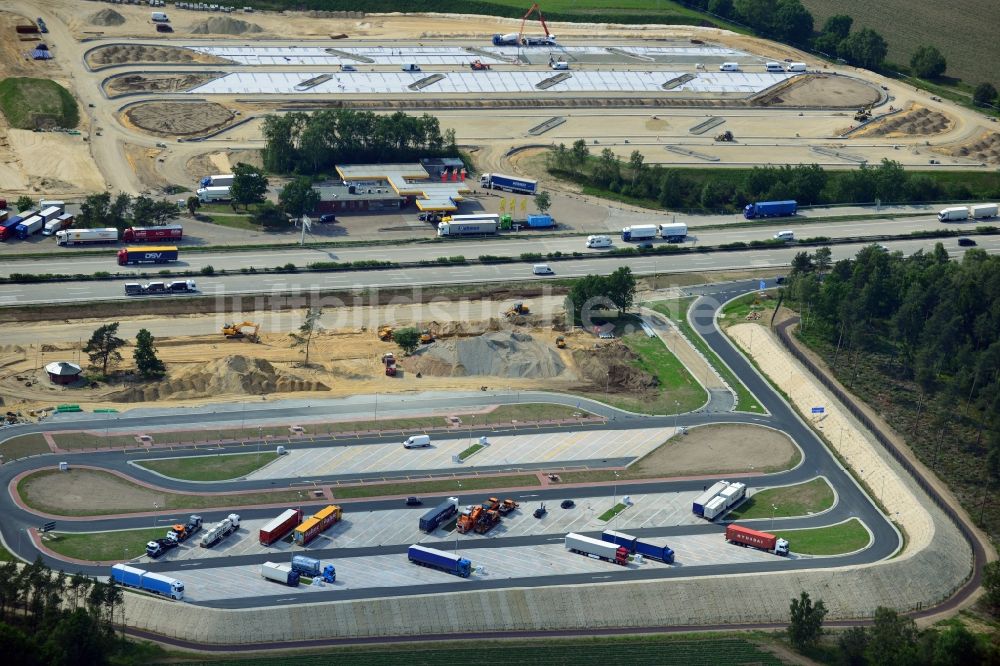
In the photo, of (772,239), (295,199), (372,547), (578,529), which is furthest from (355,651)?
(772,239)

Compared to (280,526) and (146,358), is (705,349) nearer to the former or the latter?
(280,526)

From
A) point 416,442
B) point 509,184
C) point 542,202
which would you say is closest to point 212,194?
point 509,184

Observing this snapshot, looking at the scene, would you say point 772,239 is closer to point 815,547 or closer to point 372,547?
point 815,547

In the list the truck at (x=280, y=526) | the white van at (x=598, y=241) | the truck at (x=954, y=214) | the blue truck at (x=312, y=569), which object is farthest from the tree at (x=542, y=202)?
the blue truck at (x=312, y=569)

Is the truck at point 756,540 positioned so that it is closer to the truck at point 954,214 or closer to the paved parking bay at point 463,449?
the paved parking bay at point 463,449

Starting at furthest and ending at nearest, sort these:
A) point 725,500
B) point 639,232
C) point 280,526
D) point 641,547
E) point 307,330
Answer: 1. point 639,232
2. point 307,330
3. point 725,500
4. point 641,547
5. point 280,526

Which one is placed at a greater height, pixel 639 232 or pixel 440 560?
pixel 639 232
